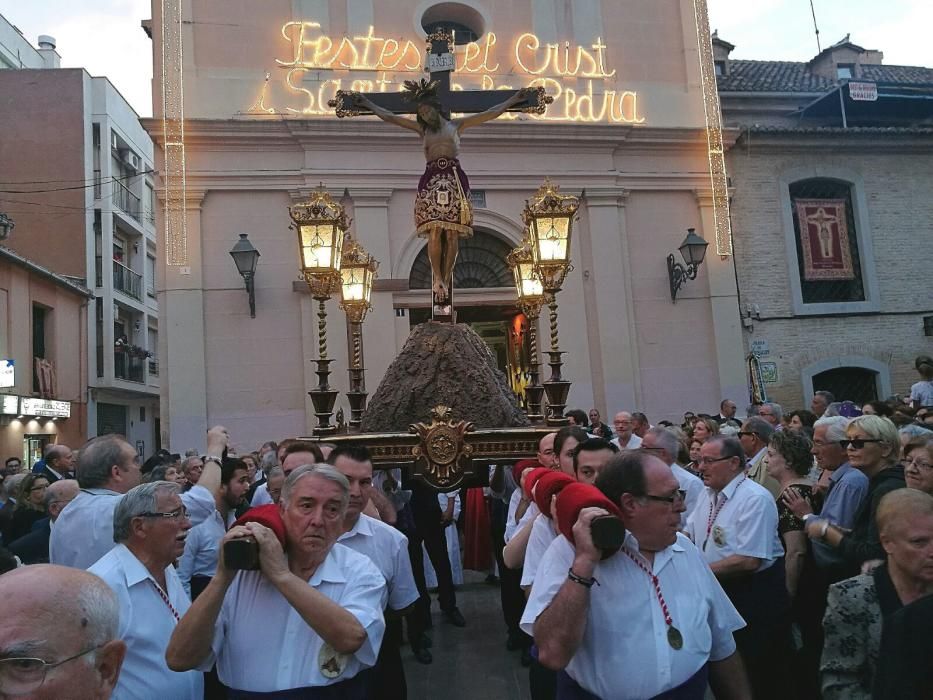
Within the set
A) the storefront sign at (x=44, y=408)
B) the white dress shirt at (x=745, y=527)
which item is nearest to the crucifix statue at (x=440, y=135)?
the white dress shirt at (x=745, y=527)

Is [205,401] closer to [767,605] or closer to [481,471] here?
[481,471]

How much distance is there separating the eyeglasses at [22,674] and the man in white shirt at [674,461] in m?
3.79

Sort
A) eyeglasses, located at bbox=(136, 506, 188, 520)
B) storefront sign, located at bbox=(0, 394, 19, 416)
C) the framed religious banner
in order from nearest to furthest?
eyeglasses, located at bbox=(136, 506, 188, 520) < the framed religious banner < storefront sign, located at bbox=(0, 394, 19, 416)

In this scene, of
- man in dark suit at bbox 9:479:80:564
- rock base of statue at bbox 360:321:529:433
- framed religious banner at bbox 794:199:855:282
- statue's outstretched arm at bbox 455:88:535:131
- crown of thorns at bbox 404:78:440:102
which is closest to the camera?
man in dark suit at bbox 9:479:80:564

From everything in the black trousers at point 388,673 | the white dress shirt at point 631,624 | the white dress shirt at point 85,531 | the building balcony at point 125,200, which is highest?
the building balcony at point 125,200

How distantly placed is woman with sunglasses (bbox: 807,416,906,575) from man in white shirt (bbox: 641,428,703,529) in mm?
1009

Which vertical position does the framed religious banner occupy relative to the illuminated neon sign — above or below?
below

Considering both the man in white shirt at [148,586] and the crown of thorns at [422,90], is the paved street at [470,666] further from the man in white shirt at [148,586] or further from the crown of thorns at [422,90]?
the crown of thorns at [422,90]

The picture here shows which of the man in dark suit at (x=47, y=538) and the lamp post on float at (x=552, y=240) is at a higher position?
the lamp post on float at (x=552, y=240)

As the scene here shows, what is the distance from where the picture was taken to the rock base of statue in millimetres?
6906

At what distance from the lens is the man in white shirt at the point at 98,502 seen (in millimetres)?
3535

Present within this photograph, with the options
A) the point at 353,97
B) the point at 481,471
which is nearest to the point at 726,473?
the point at 481,471

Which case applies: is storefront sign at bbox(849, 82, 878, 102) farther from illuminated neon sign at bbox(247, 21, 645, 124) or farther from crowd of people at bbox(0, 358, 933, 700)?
crowd of people at bbox(0, 358, 933, 700)

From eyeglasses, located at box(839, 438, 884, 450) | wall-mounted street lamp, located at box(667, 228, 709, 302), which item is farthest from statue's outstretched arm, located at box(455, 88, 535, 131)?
wall-mounted street lamp, located at box(667, 228, 709, 302)
